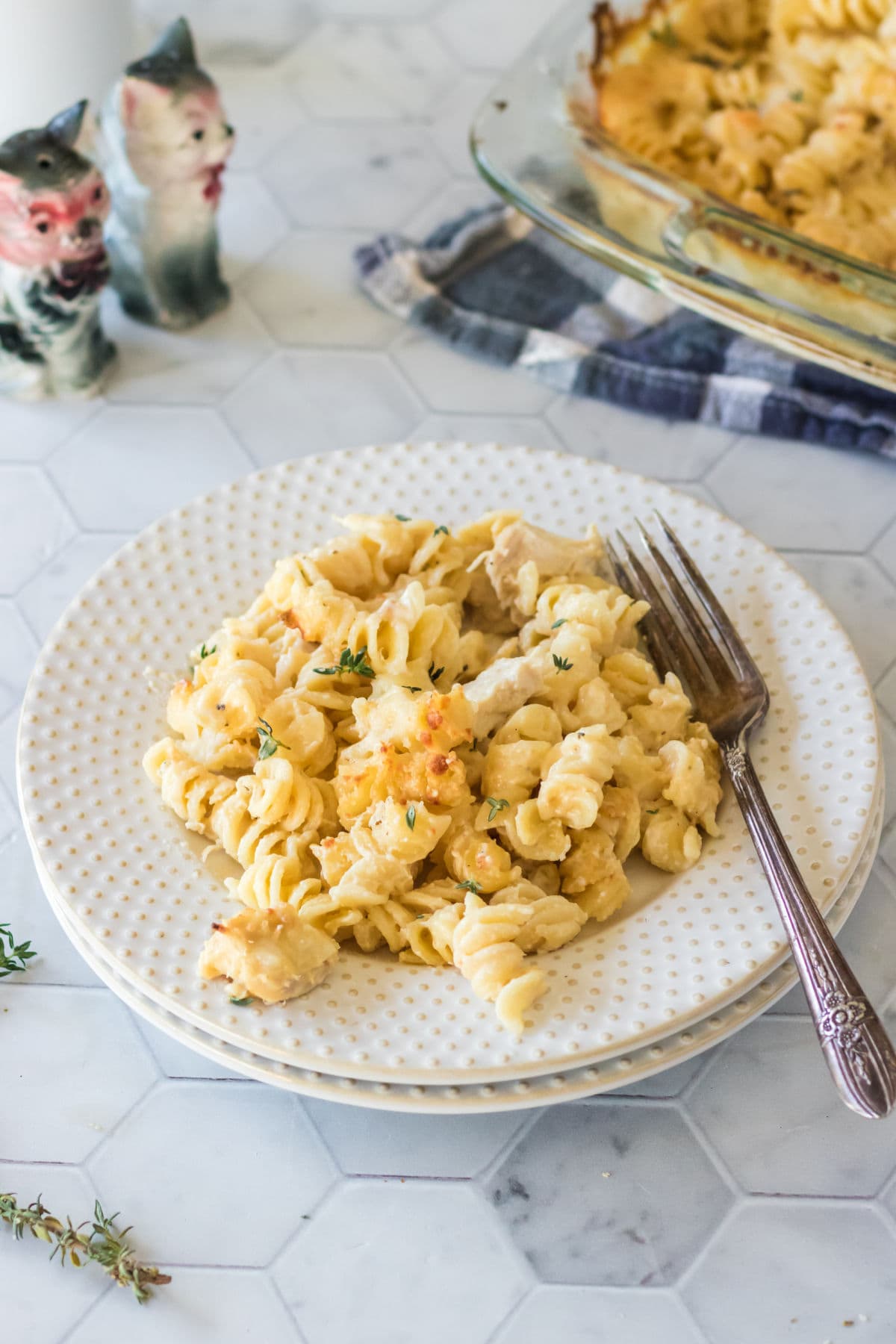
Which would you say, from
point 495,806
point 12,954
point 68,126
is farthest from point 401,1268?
point 68,126

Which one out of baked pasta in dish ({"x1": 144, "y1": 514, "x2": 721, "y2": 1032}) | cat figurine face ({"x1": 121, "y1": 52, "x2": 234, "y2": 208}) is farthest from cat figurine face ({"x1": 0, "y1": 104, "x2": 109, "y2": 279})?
baked pasta in dish ({"x1": 144, "y1": 514, "x2": 721, "y2": 1032})

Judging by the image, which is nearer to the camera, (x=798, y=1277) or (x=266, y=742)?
(x=798, y=1277)

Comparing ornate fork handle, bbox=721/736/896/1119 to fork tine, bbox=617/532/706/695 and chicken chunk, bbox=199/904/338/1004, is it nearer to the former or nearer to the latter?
fork tine, bbox=617/532/706/695

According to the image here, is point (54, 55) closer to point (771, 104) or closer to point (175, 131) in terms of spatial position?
point (175, 131)

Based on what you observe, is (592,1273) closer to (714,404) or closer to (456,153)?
(714,404)

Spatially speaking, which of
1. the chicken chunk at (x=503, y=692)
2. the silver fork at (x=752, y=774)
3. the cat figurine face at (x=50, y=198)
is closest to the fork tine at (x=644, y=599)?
the silver fork at (x=752, y=774)

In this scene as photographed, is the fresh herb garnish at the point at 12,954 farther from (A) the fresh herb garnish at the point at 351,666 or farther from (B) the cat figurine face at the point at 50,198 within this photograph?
(B) the cat figurine face at the point at 50,198
